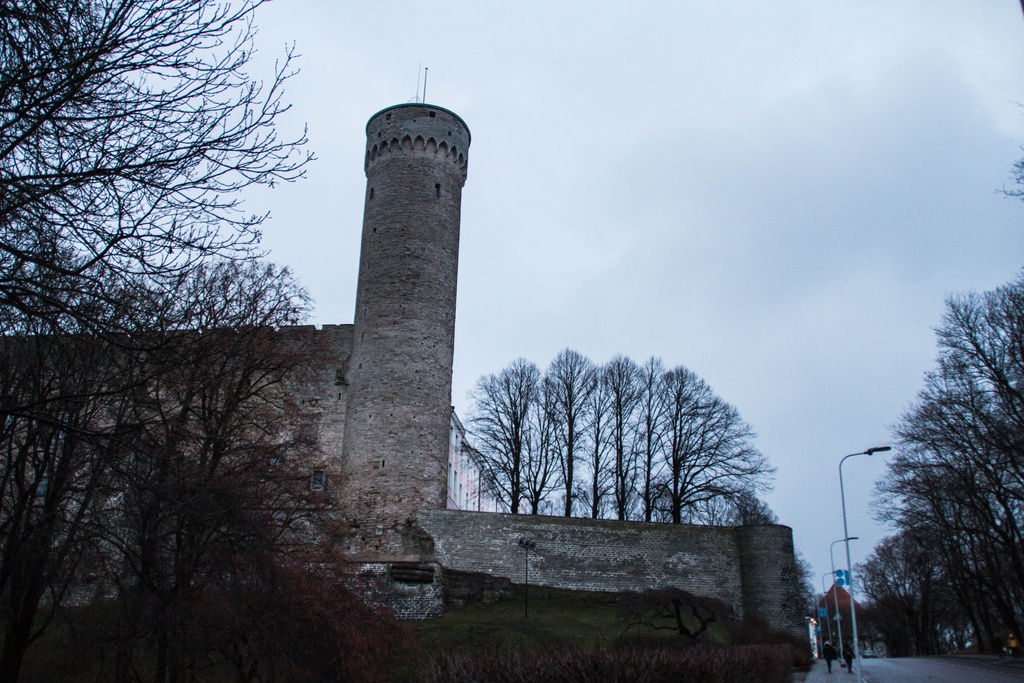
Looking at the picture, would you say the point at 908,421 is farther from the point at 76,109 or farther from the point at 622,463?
the point at 76,109

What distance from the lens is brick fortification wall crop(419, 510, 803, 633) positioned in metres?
25.5

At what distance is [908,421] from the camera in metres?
27.2

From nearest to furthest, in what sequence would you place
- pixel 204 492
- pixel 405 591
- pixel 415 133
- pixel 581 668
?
pixel 581 668 → pixel 204 492 → pixel 405 591 → pixel 415 133

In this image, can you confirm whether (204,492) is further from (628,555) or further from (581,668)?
(628,555)

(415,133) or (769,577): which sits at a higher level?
(415,133)

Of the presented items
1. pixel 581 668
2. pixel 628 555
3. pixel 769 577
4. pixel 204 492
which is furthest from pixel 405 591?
pixel 769 577

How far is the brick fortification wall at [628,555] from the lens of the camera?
25484mm

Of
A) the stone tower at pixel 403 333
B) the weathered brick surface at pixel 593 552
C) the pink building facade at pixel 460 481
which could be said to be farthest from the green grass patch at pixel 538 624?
the pink building facade at pixel 460 481

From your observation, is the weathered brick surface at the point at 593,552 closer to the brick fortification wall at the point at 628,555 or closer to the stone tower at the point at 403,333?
the brick fortification wall at the point at 628,555

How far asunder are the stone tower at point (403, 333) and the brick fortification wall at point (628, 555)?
140 centimetres

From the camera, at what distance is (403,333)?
25031 millimetres

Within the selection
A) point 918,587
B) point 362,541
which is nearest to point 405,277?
point 362,541

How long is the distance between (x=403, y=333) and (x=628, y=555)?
10771mm

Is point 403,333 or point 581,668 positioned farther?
point 403,333
